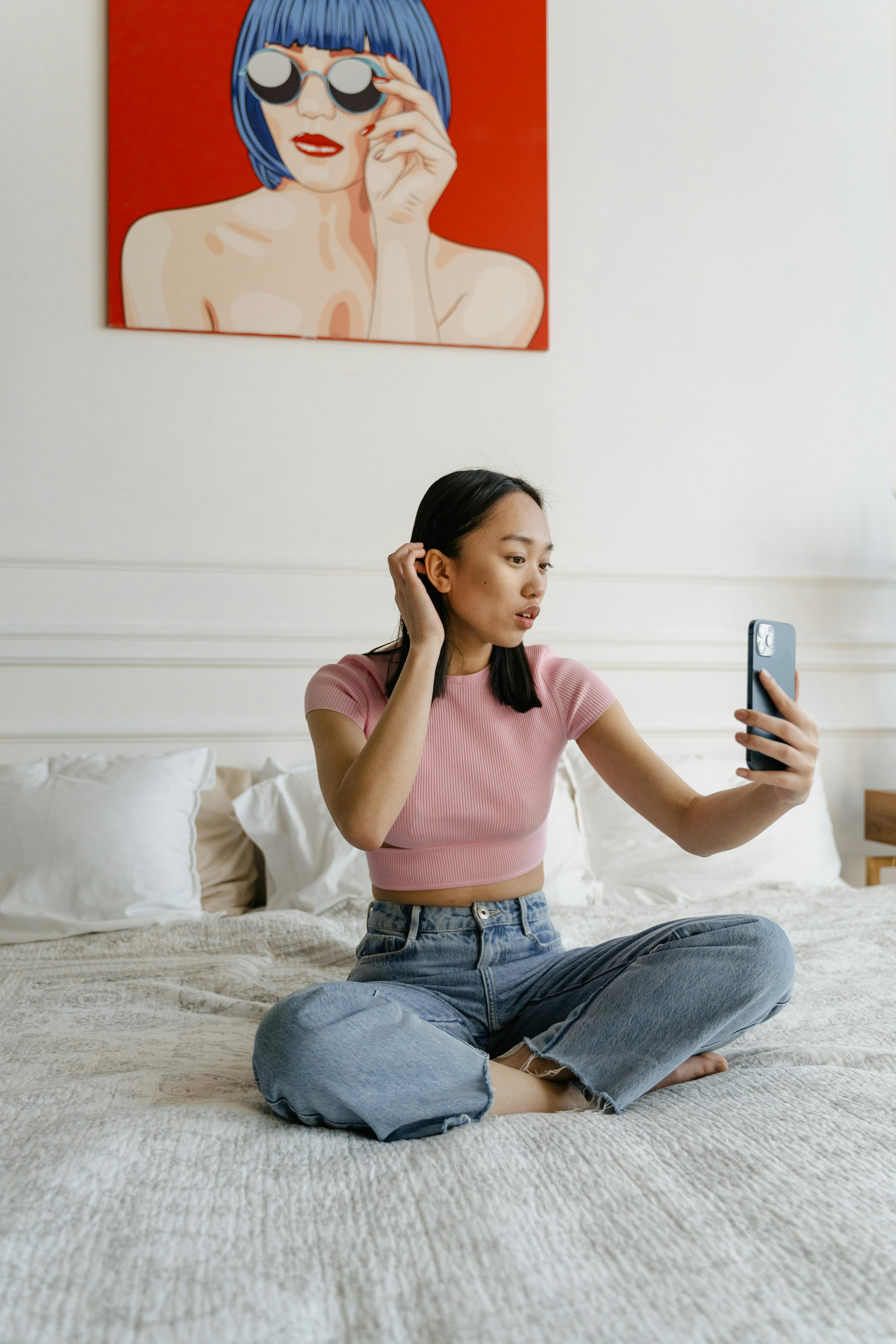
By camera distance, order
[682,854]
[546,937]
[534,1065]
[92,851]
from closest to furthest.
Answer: [534,1065] → [546,937] → [92,851] → [682,854]

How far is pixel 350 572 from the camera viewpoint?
2.39m

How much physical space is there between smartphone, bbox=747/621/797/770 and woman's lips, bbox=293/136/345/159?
6.02ft

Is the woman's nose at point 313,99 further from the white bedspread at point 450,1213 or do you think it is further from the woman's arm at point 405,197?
the white bedspread at point 450,1213

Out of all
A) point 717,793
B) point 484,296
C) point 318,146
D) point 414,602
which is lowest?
point 717,793

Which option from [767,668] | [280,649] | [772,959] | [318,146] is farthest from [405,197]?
[772,959]

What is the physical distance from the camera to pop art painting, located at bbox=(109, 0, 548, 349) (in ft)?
7.62

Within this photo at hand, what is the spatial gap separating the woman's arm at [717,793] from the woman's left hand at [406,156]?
1566 millimetres

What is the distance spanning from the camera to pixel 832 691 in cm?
263

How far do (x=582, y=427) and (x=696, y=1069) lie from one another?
1781mm

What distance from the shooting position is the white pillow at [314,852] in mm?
1979

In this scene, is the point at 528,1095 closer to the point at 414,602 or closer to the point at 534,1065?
the point at 534,1065

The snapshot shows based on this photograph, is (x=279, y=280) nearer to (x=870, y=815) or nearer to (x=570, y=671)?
(x=570, y=671)

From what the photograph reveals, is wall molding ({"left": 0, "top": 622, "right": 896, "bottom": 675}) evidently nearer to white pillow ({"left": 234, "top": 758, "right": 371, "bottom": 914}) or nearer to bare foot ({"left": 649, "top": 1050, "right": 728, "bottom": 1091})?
white pillow ({"left": 234, "top": 758, "right": 371, "bottom": 914})

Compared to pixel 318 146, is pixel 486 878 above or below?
below
